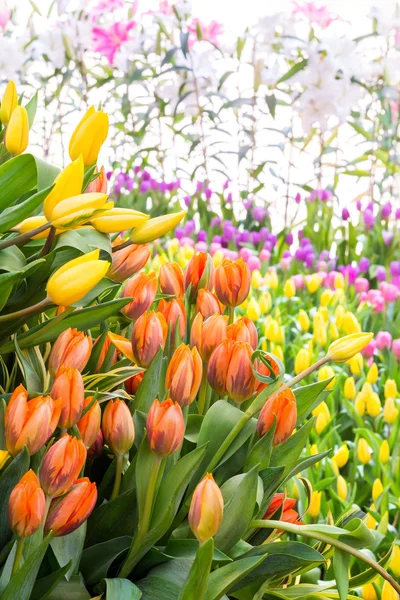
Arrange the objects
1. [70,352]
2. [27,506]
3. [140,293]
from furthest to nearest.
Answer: [140,293] → [70,352] → [27,506]

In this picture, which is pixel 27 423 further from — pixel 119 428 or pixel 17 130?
pixel 17 130

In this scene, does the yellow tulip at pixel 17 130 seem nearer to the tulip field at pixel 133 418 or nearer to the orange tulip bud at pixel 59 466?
the tulip field at pixel 133 418

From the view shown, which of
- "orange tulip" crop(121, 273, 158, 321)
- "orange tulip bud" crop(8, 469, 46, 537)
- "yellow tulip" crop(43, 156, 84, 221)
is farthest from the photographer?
"orange tulip" crop(121, 273, 158, 321)

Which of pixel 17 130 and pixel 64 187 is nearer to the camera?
pixel 64 187

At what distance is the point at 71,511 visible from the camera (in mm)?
533

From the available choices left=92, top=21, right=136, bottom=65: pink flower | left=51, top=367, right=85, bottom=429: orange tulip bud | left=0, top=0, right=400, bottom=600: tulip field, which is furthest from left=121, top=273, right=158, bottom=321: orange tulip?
left=92, top=21, right=136, bottom=65: pink flower

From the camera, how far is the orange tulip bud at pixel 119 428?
60cm

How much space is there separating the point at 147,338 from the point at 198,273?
5.5 inches

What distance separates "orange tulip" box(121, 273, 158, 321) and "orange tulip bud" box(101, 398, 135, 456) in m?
0.13

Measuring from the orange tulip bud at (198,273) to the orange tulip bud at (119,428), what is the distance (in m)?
0.20

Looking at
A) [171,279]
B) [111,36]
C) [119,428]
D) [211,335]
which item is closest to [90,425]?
[119,428]

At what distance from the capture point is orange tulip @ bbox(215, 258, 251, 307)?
0.74 m

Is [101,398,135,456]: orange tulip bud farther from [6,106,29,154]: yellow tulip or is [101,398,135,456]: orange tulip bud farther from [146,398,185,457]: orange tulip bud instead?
[6,106,29,154]: yellow tulip

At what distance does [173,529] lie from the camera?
2.08ft
